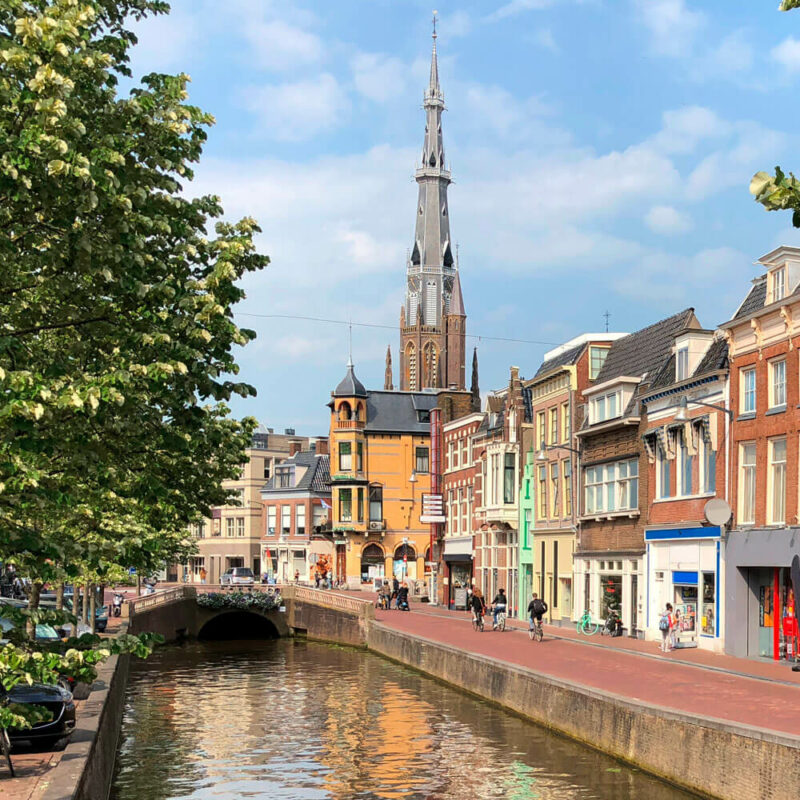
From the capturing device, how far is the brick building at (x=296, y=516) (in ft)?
355

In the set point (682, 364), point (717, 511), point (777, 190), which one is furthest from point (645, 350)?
point (777, 190)

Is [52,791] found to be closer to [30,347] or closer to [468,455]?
[30,347]

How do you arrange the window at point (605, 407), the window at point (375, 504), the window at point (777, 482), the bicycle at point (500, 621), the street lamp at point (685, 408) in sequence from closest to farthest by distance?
1. the window at point (777, 482)
2. the street lamp at point (685, 408)
3. the window at point (605, 407)
4. the bicycle at point (500, 621)
5. the window at point (375, 504)

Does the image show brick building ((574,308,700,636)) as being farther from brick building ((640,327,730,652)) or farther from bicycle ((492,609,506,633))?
bicycle ((492,609,506,633))

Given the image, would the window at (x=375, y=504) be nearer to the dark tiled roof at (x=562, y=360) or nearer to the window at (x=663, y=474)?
the dark tiled roof at (x=562, y=360)

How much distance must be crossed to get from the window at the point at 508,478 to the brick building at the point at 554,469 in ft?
3.65

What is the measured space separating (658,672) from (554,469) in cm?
2351

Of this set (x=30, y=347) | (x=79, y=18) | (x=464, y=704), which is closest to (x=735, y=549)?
(x=464, y=704)

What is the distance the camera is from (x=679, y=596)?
1666 inches

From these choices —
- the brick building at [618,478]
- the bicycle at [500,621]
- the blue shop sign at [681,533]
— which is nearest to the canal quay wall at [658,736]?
the blue shop sign at [681,533]

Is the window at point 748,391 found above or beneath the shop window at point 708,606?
above

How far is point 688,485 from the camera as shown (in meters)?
41.5

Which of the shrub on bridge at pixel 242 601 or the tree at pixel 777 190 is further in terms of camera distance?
the shrub on bridge at pixel 242 601

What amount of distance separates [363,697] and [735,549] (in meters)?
12.8
